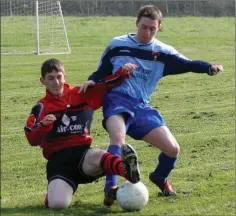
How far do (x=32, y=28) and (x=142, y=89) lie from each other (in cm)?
2513

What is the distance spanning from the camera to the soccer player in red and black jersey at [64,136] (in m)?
6.84

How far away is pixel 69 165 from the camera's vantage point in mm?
7078

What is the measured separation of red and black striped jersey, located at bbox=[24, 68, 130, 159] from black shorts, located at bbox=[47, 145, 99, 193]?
64 mm

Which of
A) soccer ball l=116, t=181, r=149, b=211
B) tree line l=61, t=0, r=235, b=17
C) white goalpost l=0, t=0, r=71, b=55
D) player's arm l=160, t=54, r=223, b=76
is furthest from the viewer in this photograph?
tree line l=61, t=0, r=235, b=17

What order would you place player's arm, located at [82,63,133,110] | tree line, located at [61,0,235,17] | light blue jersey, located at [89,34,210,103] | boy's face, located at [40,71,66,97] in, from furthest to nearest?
tree line, located at [61,0,235,17] → light blue jersey, located at [89,34,210,103] → player's arm, located at [82,63,133,110] → boy's face, located at [40,71,66,97]

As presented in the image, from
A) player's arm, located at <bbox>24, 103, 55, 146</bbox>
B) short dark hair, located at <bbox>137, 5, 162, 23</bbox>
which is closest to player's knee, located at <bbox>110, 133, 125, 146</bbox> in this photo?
player's arm, located at <bbox>24, 103, 55, 146</bbox>

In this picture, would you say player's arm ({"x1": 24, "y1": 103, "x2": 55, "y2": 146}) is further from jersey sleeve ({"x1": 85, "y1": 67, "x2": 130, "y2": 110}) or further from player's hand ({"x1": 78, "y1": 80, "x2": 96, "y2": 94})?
jersey sleeve ({"x1": 85, "y1": 67, "x2": 130, "y2": 110})

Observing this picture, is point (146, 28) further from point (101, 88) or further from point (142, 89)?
point (101, 88)

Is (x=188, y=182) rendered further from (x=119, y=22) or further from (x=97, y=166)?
(x=119, y=22)

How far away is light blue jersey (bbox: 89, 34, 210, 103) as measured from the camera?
747cm

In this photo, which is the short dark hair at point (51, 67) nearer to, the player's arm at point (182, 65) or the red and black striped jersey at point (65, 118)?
the red and black striped jersey at point (65, 118)

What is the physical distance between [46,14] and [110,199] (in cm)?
2345

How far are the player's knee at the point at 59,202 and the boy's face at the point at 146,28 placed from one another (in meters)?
1.90

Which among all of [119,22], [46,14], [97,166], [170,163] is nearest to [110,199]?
[97,166]
